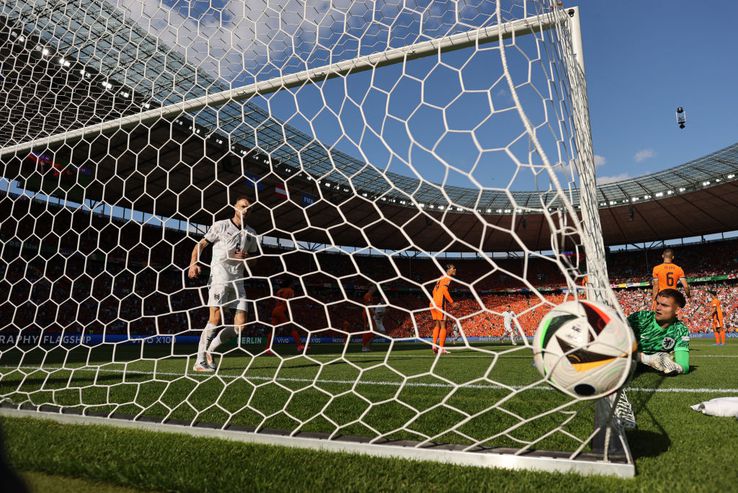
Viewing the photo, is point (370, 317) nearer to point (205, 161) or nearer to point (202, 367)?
point (202, 367)

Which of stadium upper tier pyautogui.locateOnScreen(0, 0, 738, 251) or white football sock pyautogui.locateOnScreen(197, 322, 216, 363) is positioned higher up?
stadium upper tier pyautogui.locateOnScreen(0, 0, 738, 251)

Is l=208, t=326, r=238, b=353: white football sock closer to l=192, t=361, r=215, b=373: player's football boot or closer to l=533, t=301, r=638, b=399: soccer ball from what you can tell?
l=192, t=361, r=215, b=373: player's football boot

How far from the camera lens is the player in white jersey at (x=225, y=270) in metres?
3.92

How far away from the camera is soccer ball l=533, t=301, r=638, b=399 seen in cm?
143

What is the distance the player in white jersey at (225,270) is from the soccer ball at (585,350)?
273cm

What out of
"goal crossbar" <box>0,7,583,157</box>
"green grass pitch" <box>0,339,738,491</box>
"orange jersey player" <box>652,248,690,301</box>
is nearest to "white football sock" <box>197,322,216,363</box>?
"green grass pitch" <box>0,339,738,491</box>

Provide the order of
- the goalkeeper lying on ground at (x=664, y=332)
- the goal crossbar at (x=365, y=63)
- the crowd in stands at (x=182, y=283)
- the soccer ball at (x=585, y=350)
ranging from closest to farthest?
the soccer ball at (x=585, y=350) → the goal crossbar at (x=365, y=63) → the goalkeeper lying on ground at (x=664, y=332) → the crowd in stands at (x=182, y=283)

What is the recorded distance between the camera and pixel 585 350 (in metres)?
1.48

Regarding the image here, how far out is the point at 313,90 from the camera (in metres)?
2.78

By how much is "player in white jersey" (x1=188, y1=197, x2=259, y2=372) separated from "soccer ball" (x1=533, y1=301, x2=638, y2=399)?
273 centimetres

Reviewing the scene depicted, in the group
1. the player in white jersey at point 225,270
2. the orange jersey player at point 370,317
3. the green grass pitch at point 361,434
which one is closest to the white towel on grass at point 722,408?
the green grass pitch at point 361,434

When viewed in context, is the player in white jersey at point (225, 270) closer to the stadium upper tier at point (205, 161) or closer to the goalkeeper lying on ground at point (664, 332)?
the stadium upper tier at point (205, 161)

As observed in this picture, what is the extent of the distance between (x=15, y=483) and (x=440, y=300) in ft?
24.4

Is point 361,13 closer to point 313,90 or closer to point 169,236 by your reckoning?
point 313,90
